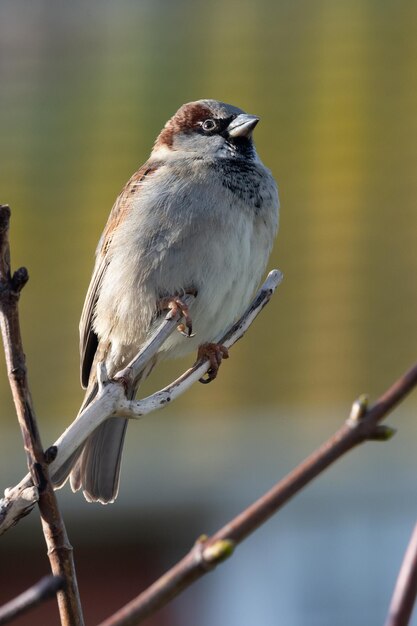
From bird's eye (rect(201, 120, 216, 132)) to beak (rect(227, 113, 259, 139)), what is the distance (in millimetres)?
57

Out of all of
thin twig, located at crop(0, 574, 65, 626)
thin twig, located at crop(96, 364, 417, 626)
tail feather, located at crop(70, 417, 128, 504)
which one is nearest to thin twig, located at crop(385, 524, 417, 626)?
thin twig, located at crop(96, 364, 417, 626)

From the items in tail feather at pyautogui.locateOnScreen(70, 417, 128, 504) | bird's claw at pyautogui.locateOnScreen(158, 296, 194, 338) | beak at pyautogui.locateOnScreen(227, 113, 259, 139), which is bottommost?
tail feather at pyautogui.locateOnScreen(70, 417, 128, 504)

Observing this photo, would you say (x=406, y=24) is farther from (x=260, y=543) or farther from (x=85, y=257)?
(x=260, y=543)

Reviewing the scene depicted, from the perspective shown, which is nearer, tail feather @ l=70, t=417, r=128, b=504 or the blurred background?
tail feather @ l=70, t=417, r=128, b=504

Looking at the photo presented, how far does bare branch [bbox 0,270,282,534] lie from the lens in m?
1.44

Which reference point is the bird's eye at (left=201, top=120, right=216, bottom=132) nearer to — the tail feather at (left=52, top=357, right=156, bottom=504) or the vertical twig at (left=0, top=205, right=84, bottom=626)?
the tail feather at (left=52, top=357, right=156, bottom=504)

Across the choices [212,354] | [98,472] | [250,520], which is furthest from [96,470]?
[250,520]

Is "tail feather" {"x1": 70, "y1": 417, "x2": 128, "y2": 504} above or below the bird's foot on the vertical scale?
below

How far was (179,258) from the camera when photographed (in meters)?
2.75

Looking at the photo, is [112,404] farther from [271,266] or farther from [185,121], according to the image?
[271,266]

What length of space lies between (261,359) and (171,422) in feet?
1.50

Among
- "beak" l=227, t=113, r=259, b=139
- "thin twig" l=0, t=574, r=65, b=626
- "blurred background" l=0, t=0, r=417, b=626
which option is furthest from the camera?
"blurred background" l=0, t=0, r=417, b=626

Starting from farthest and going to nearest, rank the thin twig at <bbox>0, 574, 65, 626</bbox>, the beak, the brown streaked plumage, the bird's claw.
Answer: the brown streaked plumage
the beak
the bird's claw
the thin twig at <bbox>0, 574, 65, 626</bbox>

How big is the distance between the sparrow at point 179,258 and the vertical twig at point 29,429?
4.26 ft
